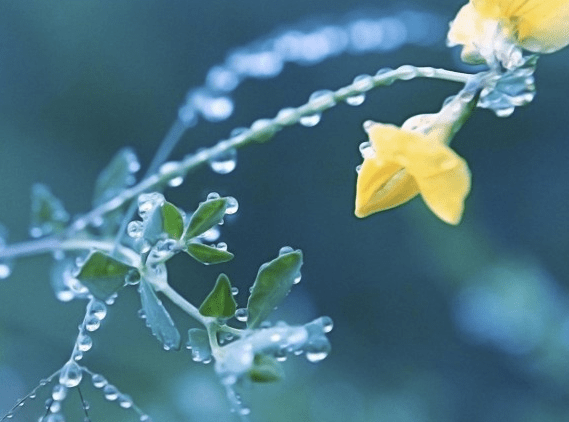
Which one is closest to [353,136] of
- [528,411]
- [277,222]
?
[277,222]

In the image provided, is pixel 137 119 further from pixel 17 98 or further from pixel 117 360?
pixel 117 360

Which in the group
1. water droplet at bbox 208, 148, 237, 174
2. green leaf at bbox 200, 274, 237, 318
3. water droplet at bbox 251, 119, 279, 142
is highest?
water droplet at bbox 208, 148, 237, 174

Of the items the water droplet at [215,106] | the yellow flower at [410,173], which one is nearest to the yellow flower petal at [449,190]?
the yellow flower at [410,173]

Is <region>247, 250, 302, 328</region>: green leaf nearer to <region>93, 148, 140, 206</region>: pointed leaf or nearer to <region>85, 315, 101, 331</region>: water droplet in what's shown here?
<region>85, 315, 101, 331</region>: water droplet

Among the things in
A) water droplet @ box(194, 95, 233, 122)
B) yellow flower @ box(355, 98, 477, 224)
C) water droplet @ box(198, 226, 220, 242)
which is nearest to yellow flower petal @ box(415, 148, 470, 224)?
A: yellow flower @ box(355, 98, 477, 224)

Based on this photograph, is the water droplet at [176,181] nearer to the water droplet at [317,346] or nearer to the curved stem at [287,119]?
the curved stem at [287,119]
